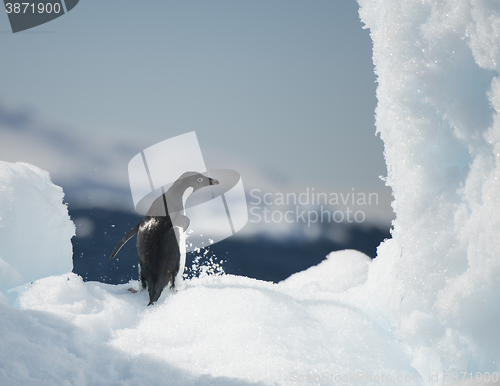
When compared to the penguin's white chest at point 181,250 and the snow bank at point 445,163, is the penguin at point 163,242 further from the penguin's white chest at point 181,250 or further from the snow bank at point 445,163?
the snow bank at point 445,163

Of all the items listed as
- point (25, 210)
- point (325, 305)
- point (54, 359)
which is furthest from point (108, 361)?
point (25, 210)

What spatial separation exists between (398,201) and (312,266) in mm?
3593

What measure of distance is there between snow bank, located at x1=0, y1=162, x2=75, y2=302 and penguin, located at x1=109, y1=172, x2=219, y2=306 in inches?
24.3

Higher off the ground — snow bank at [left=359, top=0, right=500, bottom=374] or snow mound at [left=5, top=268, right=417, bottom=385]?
snow bank at [left=359, top=0, right=500, bottom=374]

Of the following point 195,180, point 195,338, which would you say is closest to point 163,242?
point 195,180

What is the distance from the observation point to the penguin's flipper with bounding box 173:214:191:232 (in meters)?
3.03

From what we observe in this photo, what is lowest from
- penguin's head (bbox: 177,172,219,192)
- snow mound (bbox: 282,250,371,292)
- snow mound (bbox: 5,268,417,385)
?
snow mound (bbox: 282,250,371,292)

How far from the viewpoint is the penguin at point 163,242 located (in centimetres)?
267

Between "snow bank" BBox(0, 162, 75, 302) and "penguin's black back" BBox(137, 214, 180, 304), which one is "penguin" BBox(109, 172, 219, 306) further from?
"snow bank" BBox(0, 162, 75, 302)

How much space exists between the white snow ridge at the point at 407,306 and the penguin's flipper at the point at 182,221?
45.7 inches

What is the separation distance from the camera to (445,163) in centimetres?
156

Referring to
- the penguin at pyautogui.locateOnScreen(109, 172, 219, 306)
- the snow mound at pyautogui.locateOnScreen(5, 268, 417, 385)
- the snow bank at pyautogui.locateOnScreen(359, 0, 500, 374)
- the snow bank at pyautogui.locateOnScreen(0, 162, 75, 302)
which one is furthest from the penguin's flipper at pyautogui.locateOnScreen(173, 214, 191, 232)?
the snow bank at pyautogui.locateOnScreen(359, 0, 500, 374)

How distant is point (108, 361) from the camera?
4.36 feet

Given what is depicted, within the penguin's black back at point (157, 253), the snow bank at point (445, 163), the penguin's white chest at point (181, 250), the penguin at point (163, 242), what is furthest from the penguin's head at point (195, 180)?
the snow bank at point (445, 163)
